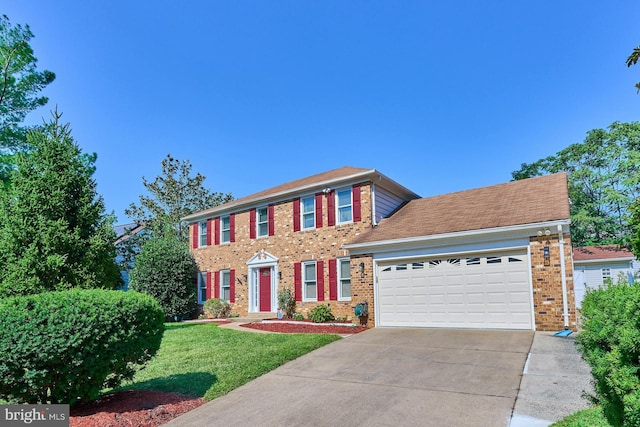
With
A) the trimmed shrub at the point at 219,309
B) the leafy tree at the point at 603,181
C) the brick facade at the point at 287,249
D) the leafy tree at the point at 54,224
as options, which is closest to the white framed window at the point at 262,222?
the brick facade at the point at 287,249

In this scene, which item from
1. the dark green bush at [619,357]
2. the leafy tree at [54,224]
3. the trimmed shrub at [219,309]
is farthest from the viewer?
the trimmed shrub at [219,309]

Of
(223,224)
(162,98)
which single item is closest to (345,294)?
(223,224)

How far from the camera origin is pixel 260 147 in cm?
2131

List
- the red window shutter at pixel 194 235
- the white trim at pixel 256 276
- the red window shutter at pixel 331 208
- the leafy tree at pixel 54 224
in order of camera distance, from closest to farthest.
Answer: the leafy tree at pixel 54 224 → the red window shutter at pixel 331 208 → the white trim at pixel 256 276 → the red window shutter at pixel 194 235

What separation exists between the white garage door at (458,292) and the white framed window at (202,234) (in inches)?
440

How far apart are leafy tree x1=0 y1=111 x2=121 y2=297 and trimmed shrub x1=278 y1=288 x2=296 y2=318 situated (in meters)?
9.16

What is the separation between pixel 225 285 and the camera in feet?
61.1

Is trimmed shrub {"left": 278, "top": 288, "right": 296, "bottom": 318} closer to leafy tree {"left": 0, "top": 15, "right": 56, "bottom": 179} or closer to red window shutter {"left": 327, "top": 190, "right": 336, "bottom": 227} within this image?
red window shutter {"left": 327, "top": 190, "right": 336, "bottom": 227}

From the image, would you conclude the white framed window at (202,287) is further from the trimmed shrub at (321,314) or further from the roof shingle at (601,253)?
the roof shingle at (601,253)

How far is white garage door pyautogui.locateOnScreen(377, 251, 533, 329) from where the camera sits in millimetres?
10062

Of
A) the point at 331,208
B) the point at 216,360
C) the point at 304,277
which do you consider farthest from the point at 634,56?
the point at 304,277

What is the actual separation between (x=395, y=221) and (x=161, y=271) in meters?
12.0

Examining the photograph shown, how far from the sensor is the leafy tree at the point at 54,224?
19.5 feet

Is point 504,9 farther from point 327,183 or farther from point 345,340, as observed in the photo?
point 345,340
